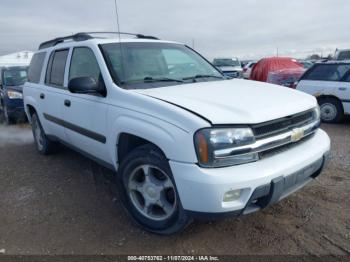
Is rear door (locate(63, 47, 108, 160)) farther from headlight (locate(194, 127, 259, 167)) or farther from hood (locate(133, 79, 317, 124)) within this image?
headlight (locate(194, 127, 259, 167))

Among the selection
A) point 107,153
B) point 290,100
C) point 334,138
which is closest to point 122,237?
point 107,153

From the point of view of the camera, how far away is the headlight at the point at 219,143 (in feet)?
7.93

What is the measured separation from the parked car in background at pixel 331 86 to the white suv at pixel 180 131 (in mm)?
4606

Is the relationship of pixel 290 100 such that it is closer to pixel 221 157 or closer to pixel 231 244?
pixel 221 157

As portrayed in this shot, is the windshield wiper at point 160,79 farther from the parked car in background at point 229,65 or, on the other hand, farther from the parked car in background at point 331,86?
the parked car in background at point 229,65

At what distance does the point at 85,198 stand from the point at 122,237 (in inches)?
41.2

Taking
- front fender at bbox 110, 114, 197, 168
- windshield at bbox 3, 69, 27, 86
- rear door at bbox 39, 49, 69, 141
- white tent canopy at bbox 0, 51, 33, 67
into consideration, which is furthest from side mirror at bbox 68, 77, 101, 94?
white tent canopy at bbox 0, 51, 33, 67

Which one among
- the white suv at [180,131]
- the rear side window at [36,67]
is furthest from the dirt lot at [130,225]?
A: the rear side window at [36,67]

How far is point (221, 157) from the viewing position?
2439 millimetres

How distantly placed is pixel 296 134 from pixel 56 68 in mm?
3433

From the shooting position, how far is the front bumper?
7.83ft

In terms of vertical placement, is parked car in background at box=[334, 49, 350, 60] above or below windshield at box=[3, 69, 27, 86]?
below

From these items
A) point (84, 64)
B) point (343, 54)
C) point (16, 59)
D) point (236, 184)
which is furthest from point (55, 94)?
point (16, 59)

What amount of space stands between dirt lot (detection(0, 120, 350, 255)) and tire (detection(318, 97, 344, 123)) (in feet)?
11.2
